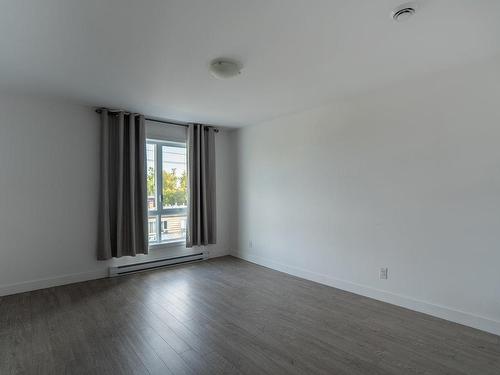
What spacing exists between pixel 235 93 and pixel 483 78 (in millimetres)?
2447

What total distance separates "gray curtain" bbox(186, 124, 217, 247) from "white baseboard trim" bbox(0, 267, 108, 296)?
1441 mm

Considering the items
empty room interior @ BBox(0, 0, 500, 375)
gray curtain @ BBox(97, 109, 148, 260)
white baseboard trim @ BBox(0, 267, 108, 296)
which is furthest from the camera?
gray curtain @ BBox(97, 109, 148, 260)

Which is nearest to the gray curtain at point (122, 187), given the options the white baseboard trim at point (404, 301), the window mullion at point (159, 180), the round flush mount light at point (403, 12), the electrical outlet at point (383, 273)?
the window mullion at point (159, 180)

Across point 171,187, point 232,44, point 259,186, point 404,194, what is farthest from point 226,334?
point 171,187

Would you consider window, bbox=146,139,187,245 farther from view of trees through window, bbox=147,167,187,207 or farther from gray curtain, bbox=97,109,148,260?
gray curtain, bbox=97,109,148,260

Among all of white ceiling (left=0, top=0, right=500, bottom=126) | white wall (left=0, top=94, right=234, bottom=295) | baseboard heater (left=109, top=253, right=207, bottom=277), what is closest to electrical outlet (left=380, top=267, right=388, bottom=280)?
white ceiling (left=0, top=0, right=500, bottom=126)

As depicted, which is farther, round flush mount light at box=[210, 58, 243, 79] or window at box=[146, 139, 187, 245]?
window at box=[146, 139, 187, 245]

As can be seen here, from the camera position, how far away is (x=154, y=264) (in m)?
4.53

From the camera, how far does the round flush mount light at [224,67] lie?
98.0 inches

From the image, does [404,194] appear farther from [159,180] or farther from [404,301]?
[159,180]

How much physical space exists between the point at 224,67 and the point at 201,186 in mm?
2765

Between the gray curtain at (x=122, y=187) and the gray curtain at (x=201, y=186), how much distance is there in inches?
32.8

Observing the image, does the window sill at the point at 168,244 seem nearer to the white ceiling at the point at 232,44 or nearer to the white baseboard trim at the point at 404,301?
the white baseboard trim at the point at 404,301

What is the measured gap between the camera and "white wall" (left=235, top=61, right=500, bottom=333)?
8.39ft
